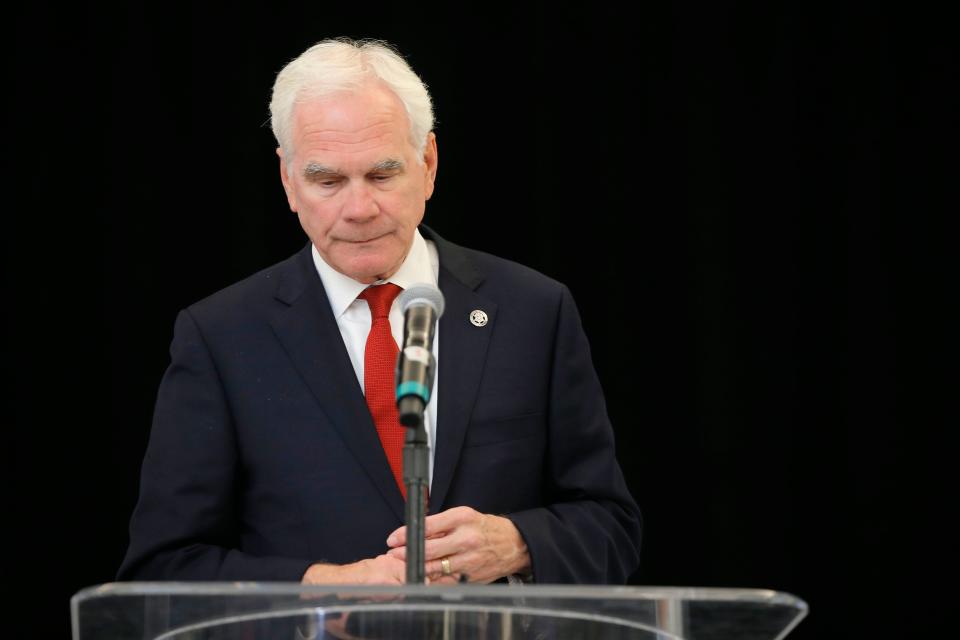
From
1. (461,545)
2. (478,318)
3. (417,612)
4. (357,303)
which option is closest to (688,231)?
(478,318)

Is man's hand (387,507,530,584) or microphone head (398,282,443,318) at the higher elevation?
microphone head (398,282,443,318)

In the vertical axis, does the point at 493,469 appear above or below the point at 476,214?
below

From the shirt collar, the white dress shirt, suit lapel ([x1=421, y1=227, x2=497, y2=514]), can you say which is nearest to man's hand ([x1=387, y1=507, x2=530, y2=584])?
suit lapel ([x1=421, y1=227, x2=497, y2=514])

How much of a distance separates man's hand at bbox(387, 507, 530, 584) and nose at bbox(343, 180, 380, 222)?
52 centimetres

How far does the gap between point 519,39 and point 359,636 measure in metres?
2.34

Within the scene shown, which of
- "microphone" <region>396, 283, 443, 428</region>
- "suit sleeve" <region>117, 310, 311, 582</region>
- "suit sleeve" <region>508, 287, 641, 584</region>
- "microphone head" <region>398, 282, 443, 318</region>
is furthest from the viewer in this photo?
"suit sleeve" <region>508, 287, 641, 584</region>

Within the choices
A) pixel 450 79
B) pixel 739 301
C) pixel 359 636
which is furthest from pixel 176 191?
pixel 359 636

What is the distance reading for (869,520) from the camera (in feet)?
12.5

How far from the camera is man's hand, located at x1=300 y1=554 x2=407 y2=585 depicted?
7.33 ft

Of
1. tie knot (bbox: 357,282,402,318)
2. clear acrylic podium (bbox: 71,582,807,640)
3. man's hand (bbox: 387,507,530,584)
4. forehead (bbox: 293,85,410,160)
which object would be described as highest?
forehead (bbox: 293,85,410,160)

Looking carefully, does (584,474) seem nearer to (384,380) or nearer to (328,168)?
(384,380)

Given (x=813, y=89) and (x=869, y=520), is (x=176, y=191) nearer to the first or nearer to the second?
→ (x=813, y=89)

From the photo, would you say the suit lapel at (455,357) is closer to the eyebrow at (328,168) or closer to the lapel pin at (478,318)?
the lapel pin at (478,318)

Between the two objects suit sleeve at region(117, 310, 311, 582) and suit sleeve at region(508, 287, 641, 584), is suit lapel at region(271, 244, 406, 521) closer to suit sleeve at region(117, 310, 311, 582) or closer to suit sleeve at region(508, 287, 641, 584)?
suit sleeve at region(117, 310, 311, 582)
